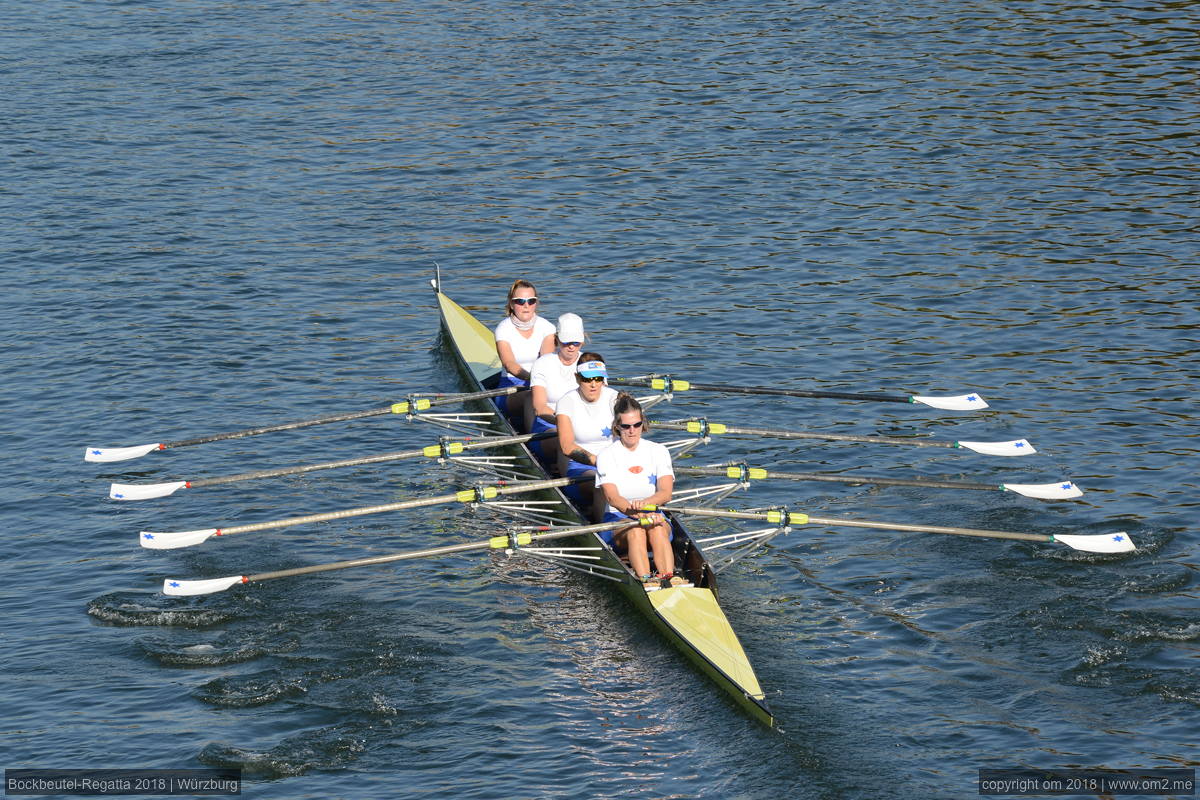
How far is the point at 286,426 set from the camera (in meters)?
21.5

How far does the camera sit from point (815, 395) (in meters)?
21.5

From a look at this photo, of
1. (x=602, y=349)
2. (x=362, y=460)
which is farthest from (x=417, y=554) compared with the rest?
(x=602, y=349)

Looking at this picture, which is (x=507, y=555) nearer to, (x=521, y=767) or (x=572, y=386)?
(x=572, y=386)

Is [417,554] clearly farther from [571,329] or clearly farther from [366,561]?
[571,329]

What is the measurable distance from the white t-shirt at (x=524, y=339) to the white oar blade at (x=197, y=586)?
21.4 ft

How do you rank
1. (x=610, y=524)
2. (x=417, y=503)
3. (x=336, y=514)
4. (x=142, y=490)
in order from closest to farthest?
(x=610, y=524) → (x=336, y=514) → (x=417, y=503) → (x=142, y=490)

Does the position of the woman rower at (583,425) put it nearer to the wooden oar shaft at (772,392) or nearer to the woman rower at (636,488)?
the woman rower at (636,488)

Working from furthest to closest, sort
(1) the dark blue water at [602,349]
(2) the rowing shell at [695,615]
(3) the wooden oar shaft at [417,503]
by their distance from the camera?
(3) the wooden oar shaft at [417,503] < (1) the dark blue water at [602,349] < (2) the rowing shell at [695,615]

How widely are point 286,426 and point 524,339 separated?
148 inches

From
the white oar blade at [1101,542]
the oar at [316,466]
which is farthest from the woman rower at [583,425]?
the white oar blade at [1101,542]

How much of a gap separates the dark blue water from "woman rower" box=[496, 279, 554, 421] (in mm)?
1626

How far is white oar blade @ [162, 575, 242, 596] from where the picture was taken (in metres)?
16.4

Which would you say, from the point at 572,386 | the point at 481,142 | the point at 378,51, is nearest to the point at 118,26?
the point at 378,51

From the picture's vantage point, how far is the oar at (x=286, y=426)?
20641 mm
